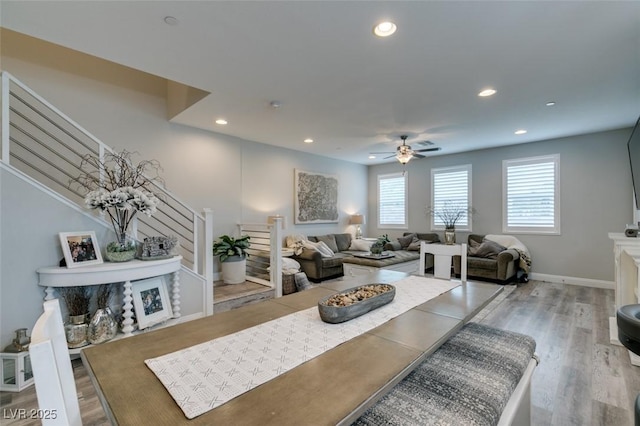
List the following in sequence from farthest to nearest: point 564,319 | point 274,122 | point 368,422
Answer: point 274,122 < point 564,319 < point 368,422

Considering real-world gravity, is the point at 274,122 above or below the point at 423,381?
above

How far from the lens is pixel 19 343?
2.12 metres

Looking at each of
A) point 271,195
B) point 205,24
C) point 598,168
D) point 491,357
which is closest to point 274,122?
point 271,195

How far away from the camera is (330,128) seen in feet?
14.8

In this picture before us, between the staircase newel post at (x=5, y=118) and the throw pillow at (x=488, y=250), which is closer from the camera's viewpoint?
the staircase newel post at (x=5, y=118)

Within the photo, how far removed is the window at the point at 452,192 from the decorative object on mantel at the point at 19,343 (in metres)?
6.74

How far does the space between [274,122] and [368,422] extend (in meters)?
3.93

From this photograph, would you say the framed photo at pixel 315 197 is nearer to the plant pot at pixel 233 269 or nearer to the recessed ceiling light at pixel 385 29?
the plant pot at pixel 233 269

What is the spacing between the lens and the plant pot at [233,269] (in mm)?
4418

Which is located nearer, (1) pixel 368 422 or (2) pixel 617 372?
(1) pixel 368 422

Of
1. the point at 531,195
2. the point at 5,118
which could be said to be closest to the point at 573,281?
the point at 531,195

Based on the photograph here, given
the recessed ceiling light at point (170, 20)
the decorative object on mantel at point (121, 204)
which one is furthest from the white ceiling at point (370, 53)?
the decorative object on mantel at point (121, 204)

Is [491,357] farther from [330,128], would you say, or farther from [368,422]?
[330,128]

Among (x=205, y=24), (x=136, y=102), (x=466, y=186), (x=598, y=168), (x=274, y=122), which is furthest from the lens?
(x=466, y=186)
